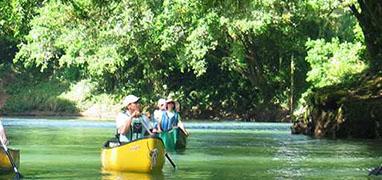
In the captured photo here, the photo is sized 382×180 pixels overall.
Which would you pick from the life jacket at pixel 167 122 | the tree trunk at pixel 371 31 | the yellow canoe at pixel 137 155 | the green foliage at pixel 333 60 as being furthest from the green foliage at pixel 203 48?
the yellow canoe at pixel 137 155

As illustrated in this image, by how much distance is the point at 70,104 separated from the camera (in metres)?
55.2

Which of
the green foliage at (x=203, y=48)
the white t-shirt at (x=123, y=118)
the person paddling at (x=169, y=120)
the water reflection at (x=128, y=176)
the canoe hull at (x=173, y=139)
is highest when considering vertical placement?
the green foliage at (x=203, y=48)

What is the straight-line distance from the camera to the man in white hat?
596 inches

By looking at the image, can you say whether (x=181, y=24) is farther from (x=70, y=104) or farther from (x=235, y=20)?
(x=70, y=104)

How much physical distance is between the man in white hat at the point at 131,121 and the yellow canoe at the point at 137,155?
28 cm

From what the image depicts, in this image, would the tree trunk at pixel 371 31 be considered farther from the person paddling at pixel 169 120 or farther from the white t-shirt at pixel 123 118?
the white t-shirt at pixel 123 118

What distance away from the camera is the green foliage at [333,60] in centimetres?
3969

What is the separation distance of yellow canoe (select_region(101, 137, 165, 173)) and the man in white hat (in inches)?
11.2

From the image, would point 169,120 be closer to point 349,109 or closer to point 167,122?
point 167,122

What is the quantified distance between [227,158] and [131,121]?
4882mm

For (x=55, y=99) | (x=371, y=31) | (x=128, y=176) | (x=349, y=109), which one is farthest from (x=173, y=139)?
(x=55, y=99)

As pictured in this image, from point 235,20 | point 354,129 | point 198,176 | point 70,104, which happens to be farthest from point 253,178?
point 70,104

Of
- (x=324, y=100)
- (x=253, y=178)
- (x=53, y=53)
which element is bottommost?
(x=253, y=178)

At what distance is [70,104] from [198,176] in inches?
1588
